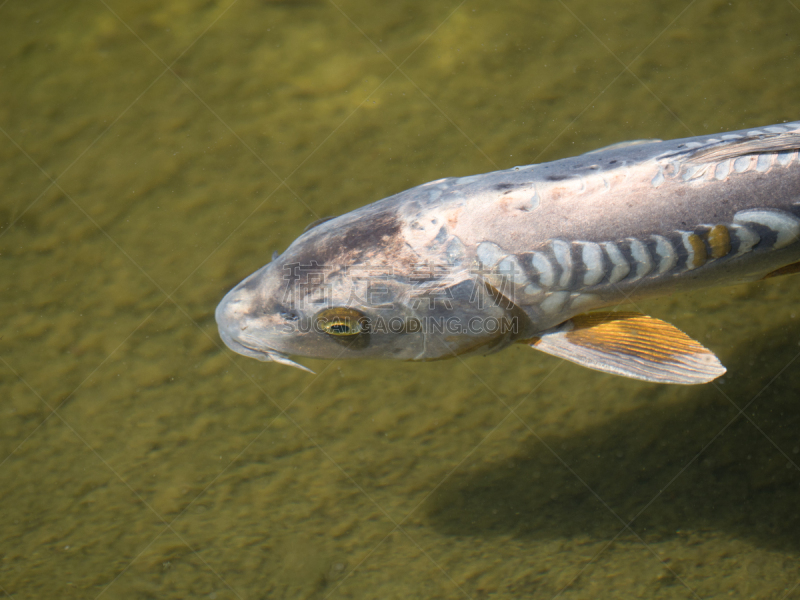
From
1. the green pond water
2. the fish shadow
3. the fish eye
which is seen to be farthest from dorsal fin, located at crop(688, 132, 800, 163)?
the fish shadow

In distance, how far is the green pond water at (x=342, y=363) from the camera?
2684 millimetres

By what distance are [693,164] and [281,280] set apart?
121 centimetres

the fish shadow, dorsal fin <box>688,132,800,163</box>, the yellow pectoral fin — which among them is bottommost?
the fish shadow

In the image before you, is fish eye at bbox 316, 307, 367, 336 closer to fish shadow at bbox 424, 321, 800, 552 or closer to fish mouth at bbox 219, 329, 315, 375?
fish mouth at bbox 219, 329, 315, 375

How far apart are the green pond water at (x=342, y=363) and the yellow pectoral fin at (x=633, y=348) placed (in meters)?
1.47

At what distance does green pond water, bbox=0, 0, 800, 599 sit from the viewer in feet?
8.80

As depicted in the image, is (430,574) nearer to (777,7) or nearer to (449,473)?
(449,473)

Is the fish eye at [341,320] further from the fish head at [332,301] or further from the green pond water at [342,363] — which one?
the green pond water at [342,363]

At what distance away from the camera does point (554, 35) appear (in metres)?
2.74

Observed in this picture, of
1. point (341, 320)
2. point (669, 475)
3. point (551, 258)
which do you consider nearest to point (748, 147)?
point (551, 258)

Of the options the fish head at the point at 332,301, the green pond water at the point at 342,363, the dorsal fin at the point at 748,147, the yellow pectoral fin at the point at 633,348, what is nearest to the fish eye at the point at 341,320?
the fish head at the point at 332,301

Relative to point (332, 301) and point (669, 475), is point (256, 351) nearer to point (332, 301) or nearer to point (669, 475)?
point (332, 301)

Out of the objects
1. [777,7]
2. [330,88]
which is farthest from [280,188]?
[777,7]

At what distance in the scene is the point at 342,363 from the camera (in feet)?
9.66
